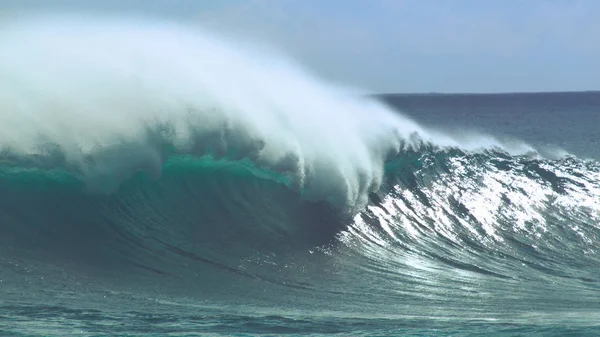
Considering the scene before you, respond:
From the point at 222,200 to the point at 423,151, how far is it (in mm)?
7307

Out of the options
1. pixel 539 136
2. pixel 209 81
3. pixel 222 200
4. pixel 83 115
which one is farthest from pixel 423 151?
pixel 539 136

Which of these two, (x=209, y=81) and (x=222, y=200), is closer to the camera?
(x=222, y=200)

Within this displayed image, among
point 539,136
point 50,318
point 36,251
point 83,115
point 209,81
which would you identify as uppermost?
point 539,136

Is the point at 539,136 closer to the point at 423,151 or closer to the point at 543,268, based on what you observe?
the point at 423,151

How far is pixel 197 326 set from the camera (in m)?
8.58

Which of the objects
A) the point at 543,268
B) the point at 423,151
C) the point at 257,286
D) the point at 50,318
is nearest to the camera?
the point at 50,318

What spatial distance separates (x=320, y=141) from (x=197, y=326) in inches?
332

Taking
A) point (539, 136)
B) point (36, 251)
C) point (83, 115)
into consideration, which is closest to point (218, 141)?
point (83, 115)

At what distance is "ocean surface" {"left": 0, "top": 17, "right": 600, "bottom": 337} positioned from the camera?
9.39 metres

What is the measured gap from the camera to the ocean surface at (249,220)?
9391mm

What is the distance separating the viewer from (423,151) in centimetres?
2038

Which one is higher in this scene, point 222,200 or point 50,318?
point 222,200

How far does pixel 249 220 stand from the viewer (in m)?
13.7

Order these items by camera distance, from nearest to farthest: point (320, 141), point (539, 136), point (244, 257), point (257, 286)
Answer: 1. point (257, 286)
2. point (244, 257)
3. point (320, 141)
4. point (539, 136)
